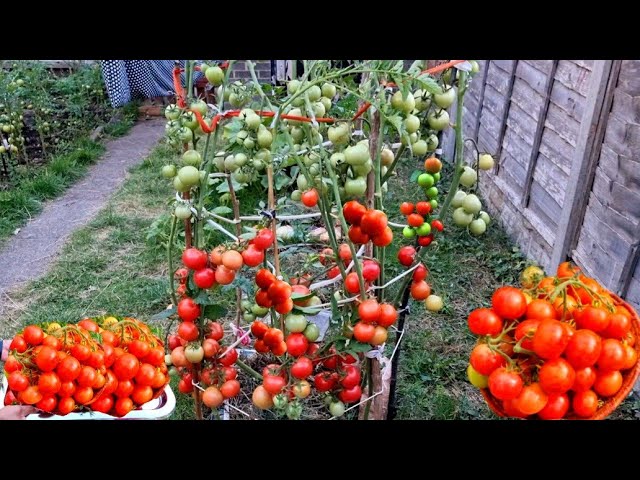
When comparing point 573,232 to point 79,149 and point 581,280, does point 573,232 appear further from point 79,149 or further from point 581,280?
point 79,149

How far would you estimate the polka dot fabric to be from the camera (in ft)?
20.5

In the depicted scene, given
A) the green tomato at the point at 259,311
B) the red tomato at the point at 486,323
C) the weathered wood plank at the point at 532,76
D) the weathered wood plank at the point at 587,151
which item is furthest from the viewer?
the weathered wood plank at the point at 532,76

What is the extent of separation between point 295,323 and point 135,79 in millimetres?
5868

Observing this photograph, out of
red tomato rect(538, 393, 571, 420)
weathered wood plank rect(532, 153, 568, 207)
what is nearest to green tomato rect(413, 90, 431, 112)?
red tomato rect(538, 393, 571, 420)

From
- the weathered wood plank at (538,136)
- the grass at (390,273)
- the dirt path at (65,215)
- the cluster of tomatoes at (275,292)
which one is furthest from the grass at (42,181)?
the weathered wood plank at (538,136)

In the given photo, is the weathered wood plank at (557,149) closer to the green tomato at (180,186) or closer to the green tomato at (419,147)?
the green tomato at (419,147)

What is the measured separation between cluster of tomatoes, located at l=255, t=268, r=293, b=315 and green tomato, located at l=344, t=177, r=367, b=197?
260 mm

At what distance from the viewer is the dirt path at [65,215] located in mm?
3557

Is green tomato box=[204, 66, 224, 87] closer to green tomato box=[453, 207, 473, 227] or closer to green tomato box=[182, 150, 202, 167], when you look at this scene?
green tomato box=[182, 150, 202, 167]

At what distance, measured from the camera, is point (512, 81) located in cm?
401

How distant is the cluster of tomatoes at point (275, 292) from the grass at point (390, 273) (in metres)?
0.91

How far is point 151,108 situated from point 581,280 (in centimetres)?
625

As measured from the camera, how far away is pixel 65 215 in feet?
14.0

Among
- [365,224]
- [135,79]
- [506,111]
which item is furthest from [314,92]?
[135,79]
